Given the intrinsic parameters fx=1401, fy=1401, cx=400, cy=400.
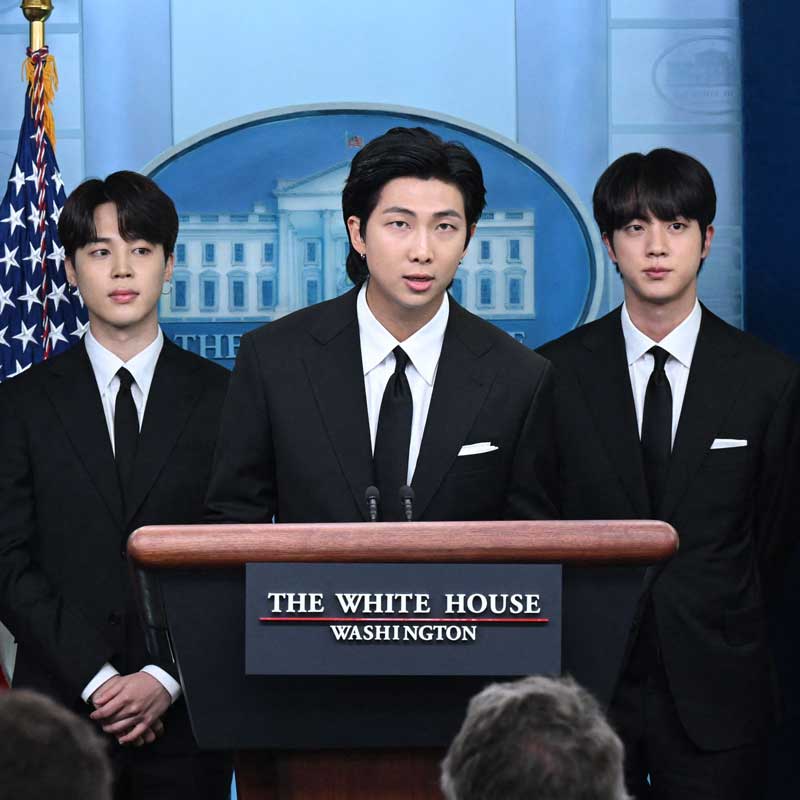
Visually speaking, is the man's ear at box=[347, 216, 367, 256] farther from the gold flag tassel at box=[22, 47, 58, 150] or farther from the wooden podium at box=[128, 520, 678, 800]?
the gold flag tassel at box=[22, 47, 58, 150]

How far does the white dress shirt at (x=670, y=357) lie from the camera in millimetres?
2842

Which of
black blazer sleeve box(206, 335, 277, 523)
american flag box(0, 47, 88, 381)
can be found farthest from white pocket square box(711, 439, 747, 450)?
american flag box(0, 47, 88, 381)

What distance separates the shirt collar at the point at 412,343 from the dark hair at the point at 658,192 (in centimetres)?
70

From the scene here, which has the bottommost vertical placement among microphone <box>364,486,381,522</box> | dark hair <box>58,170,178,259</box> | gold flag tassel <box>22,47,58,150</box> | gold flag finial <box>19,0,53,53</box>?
microphone <box>364,486,381,522</box>

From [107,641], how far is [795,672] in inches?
65.3

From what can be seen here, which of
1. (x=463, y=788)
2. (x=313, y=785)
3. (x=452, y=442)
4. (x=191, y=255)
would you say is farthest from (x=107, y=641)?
(x=463, y=788)

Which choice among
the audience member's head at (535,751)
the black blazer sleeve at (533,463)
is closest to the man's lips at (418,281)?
the black blazer sleeve at (533,463)

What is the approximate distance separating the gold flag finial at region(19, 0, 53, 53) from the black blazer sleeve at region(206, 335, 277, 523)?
151 centimetres

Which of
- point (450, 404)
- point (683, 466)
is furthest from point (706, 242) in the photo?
point (450, 404)

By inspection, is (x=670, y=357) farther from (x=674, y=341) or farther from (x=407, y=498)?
(x=407, y=498)

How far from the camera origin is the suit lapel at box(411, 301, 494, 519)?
2.20 m

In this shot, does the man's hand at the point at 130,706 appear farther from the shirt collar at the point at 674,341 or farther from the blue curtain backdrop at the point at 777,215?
the blue curtain backdrop at the point at 777,215

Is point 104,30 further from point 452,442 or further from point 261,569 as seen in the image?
point 261,569

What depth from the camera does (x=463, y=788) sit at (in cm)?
115
